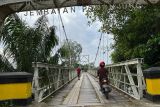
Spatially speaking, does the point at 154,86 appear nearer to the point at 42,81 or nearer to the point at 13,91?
the point at 13,91

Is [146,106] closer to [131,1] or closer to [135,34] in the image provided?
[131,1]

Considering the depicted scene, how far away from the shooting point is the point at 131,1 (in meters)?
15.5

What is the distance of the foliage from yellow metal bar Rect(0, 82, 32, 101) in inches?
324

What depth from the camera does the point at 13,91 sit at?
11000 mm

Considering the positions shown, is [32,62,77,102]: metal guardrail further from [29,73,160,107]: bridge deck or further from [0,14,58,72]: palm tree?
[0,14,58,72]: palm tree

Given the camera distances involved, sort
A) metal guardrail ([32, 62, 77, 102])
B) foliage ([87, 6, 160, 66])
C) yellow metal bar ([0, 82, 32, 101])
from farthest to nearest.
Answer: foliage ([87, 6, 160, 66]) < metal guardrail ([32, 62, 77, 102]) < yellow metal bar ([0, 82, 32, 101])

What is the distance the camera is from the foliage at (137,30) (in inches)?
809

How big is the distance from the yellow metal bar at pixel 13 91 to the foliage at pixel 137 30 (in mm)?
8229

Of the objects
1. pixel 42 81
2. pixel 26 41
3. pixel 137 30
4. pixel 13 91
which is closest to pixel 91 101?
pixel 42 81

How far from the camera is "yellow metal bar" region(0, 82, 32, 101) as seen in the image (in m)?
10.9

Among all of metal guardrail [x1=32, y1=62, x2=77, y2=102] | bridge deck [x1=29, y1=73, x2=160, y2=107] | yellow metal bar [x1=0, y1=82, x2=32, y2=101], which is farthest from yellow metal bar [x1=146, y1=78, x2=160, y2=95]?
yellow metal bar [x1=0, y1=82, x2=32, y2=101]

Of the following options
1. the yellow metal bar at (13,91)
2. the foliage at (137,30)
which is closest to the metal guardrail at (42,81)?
the yellow metal bar at (13,91)

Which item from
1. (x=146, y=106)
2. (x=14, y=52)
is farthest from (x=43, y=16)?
(x=146, y=106)

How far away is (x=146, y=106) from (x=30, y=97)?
11.2ft
